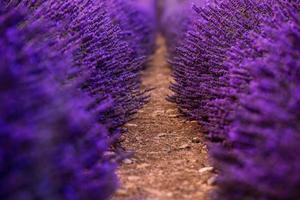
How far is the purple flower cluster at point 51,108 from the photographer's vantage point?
2.19m

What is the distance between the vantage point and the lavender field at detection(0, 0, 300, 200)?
2.33 metres

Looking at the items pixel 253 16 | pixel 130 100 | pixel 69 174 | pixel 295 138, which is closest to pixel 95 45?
pixel 130 100

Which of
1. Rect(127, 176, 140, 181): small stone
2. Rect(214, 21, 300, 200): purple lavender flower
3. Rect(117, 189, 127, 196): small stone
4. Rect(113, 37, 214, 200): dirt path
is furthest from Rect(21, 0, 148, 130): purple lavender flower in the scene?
Rect(214, 21, 300, 200): purple lavender flower

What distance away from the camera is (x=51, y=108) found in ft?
7.94

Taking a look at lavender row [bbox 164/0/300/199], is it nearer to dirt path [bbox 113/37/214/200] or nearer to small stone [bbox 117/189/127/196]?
dirt path [bbox 113/37/214/200]

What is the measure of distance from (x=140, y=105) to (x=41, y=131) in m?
2.17

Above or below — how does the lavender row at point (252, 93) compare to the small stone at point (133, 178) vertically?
above

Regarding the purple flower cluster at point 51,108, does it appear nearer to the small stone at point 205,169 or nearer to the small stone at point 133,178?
the small stone at point 133,178

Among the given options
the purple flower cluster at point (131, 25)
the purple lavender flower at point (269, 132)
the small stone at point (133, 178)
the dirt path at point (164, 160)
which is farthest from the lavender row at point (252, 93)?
the purple flower cluster at point (131, 25)

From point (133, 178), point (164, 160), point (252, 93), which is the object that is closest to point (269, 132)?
point (252, 93)

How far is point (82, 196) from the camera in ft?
8.16

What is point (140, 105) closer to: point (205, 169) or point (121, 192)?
point (205, 169)

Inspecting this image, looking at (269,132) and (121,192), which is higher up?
(269,132)

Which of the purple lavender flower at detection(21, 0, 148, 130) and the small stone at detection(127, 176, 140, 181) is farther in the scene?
the purple lavender flower at detection(21, 0, 148, 130)
